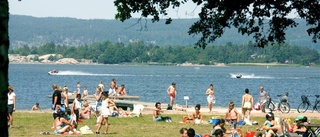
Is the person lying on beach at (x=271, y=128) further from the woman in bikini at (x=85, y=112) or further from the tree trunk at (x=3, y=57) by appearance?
the tree trunk at (x=3, y=57)

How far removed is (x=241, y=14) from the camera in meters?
15.8

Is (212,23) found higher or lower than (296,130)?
higher

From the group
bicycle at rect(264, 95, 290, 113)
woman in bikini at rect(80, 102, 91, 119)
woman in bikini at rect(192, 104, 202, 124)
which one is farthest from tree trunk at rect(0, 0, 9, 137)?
bicycle at rect(264, 95, 290, 113)

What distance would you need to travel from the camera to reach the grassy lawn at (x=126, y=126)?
25062 mm

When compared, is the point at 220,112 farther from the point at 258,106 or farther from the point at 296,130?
the point at 296,130

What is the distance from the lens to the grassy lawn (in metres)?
25.1

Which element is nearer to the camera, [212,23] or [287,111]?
[212,23]

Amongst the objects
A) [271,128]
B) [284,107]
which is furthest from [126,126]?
[284,107]

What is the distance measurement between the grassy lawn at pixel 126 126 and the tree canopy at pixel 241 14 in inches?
341

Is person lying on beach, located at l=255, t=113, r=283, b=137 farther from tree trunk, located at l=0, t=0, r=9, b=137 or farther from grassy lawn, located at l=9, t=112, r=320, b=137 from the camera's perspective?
tree trunk, located at l=0, t=0, r=9, b=137

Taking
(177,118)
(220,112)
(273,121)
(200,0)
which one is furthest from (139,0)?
(220,112)

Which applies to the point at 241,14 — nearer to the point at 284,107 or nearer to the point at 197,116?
the point at 197,116

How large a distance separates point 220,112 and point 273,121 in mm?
17078

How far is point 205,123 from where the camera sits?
99.6 feet
